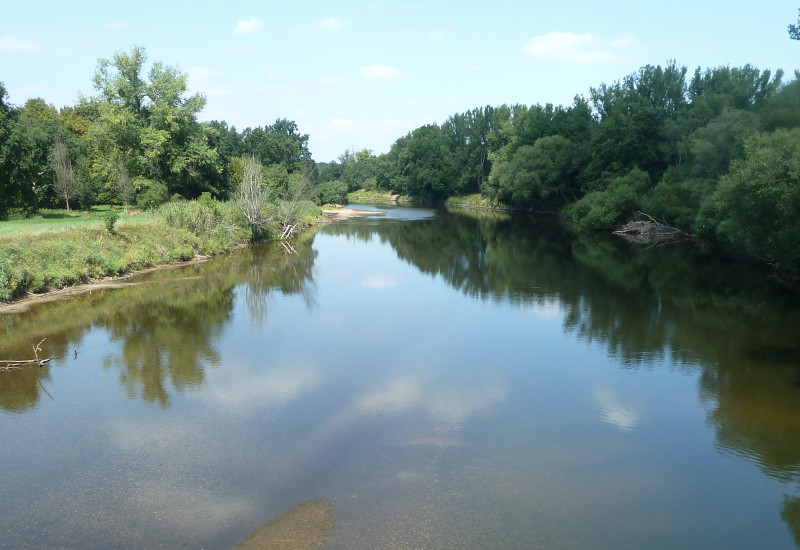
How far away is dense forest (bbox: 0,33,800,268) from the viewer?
2623cm

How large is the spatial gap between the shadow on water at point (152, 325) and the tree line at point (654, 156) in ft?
67.9

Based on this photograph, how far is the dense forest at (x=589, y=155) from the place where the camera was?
26234mm

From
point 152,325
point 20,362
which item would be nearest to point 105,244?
point 152,325

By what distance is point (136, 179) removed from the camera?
47750 mm

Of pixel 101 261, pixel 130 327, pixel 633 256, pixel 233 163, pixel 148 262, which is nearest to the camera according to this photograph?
pixel 130 327

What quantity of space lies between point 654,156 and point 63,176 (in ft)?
176

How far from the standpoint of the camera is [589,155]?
65.1 meters

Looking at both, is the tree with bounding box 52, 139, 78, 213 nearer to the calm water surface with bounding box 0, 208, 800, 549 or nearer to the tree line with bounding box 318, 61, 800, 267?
the calm water surface with bounding box 0, 208, 800, 549

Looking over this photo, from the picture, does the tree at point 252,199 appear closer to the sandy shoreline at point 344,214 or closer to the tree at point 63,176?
the tree at point 63,176

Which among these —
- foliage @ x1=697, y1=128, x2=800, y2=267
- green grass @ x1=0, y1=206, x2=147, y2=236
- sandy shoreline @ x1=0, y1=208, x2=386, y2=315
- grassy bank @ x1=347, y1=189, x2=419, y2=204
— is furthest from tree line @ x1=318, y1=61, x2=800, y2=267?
green grass @ x1=0, y1=206, x2=147, y2=236

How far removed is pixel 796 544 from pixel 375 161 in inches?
5915

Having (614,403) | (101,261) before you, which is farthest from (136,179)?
(614,403)

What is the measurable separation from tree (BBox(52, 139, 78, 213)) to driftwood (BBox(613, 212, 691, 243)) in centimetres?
4693

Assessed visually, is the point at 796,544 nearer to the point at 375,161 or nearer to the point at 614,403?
the point at 614,403
